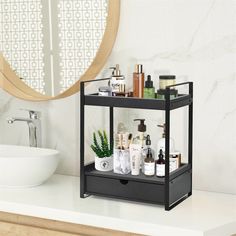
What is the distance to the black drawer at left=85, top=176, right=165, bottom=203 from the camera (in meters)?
2.04

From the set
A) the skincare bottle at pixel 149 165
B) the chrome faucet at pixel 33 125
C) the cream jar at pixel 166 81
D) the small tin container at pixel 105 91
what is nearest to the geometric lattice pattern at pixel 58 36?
the chrome faucet at pixel 33 125

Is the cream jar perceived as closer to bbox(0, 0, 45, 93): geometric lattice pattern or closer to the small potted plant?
the small potted plant

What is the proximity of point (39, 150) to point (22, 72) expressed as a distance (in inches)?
16.9

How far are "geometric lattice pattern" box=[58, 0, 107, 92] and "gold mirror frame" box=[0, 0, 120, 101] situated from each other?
74mm

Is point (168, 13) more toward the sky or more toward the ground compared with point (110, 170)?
more toward the sky

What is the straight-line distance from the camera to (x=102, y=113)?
2461 mm

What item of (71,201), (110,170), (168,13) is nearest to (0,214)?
(71,201)

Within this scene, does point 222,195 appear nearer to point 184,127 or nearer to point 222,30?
point 184,127

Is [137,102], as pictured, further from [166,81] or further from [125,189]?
[125,189]

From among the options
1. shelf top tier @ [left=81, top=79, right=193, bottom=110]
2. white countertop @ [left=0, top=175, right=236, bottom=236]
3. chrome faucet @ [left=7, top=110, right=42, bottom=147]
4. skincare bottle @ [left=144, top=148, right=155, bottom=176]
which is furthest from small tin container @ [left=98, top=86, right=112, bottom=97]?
chrome faucet @ [left=7, top=110, right=42, bottom=147]

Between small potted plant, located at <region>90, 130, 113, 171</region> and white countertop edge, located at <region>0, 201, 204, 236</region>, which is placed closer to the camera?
white countertop edge, located at <region>0, 201, 204, 236</region>

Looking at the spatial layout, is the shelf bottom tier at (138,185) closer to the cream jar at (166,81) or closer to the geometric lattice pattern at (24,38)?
the cream jar at (166,81)

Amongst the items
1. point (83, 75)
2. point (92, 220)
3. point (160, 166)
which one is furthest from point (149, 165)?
point (83, 75)

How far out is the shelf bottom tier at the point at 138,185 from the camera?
204cm
